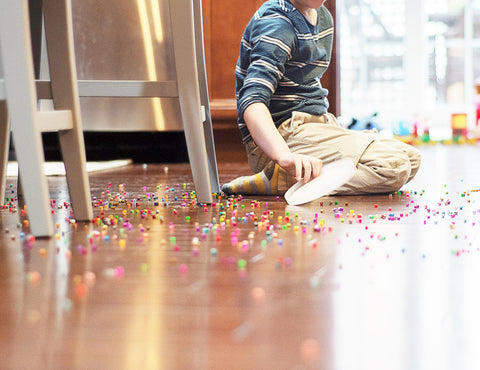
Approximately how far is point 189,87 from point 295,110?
1.11 feet

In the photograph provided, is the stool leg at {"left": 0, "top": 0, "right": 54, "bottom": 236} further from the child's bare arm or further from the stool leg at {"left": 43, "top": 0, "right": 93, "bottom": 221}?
the child's bare arm

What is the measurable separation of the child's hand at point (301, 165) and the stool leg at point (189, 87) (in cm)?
16

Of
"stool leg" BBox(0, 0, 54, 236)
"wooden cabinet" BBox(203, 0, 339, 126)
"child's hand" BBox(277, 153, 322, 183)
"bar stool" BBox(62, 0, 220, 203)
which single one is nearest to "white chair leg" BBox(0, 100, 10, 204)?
"bar stool" BBox(62, 0, 220, 203)

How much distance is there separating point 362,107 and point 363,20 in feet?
2.46

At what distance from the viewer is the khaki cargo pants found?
4.74ft

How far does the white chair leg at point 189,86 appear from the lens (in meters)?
1.26

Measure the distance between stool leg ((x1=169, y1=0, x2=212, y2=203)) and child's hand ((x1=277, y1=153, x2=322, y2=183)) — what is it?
0.53 feet

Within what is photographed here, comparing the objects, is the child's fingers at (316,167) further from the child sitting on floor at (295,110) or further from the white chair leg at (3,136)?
the white chair leg at (3,136)

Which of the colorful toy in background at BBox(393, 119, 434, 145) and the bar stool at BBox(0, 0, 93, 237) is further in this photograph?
the colorful toy in background at BBox(393, 119, 434, 145)

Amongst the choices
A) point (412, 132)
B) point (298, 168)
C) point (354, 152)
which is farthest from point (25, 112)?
point (412, 132)

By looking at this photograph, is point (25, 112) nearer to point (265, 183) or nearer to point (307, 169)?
point (307, 169)

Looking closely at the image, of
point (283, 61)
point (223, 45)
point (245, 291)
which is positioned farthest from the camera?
point (223, 45)

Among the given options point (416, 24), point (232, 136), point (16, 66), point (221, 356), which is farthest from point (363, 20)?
point (221, 356)

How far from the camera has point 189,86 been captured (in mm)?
1282
